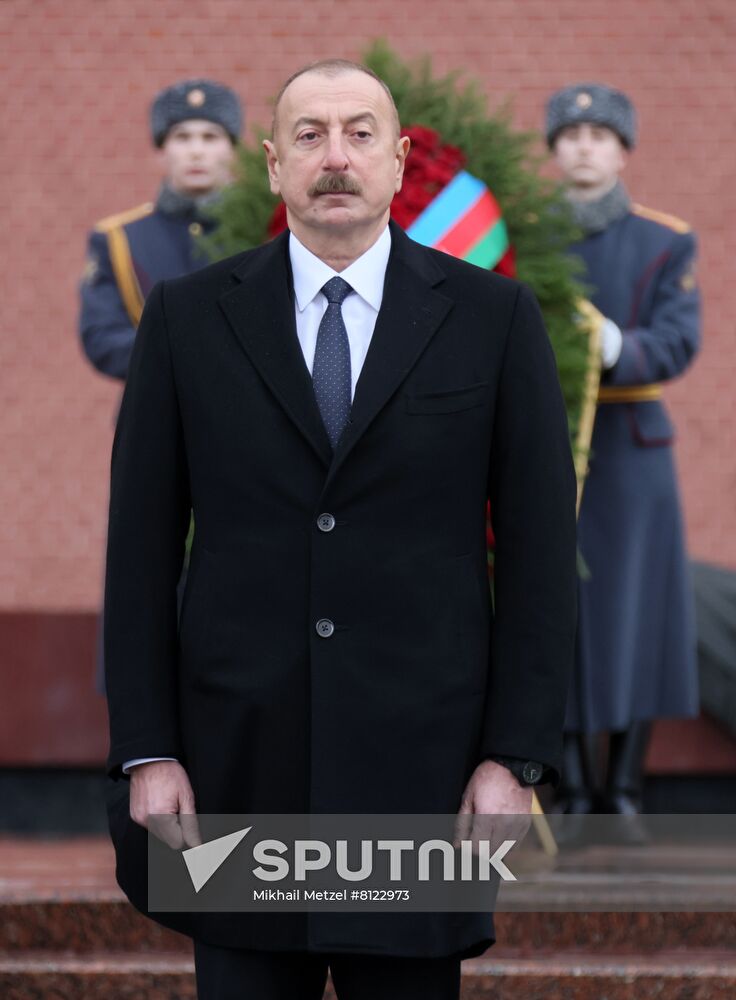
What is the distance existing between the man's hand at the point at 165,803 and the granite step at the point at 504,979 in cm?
124

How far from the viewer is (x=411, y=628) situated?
203cm

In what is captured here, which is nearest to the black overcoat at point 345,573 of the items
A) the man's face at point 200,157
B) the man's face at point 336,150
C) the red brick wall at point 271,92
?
the man's face at point 336,150

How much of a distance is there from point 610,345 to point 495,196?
17.7 inches

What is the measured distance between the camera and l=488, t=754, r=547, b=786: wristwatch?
2023 millimetres

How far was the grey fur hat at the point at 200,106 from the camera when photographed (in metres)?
4.26

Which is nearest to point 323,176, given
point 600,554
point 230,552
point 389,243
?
point 389,243

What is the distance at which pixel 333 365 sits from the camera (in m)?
2.08

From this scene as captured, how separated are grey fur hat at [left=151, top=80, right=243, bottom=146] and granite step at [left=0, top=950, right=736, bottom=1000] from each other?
6.52 ft

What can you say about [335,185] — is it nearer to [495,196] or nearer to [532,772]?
[532,772]

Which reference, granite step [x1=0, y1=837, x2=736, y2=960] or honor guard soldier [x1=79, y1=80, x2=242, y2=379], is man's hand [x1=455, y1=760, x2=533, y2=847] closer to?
granite step [x1=0, y1=837, x2=736, y2=960]

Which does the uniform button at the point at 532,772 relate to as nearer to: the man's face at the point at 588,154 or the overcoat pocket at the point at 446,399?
the overcoat pocket at the point at 446,399

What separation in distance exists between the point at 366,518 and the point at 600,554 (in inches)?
90.5

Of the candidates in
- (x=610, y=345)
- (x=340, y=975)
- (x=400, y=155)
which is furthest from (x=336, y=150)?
(x=610, y=345)

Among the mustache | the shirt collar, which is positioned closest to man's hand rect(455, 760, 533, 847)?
the shirt collar
